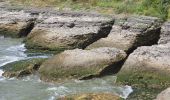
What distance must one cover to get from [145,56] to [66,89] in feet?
12.6

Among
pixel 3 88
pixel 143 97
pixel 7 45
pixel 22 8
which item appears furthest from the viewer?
pixel 22 8

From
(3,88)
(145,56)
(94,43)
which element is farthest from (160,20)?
(3,88)

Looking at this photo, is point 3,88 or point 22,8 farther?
point 22,8

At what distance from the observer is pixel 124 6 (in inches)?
1094

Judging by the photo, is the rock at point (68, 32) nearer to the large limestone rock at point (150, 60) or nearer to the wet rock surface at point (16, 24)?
the wet rock surface at point (16, 24)

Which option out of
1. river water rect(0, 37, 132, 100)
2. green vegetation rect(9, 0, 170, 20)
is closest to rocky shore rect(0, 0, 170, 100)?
river water rect(0, 37, 132, 100)

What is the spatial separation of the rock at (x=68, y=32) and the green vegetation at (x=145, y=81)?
226 inches

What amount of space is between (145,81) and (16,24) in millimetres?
12039

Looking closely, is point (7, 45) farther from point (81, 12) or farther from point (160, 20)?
point (160, 20)

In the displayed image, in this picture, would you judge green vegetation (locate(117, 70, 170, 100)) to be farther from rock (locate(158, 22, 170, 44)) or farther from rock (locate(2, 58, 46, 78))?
rock (locate(158, 22, 170, 44))

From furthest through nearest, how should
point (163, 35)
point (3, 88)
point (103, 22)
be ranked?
point (103, 22), point (163, 35), point (3, 88)

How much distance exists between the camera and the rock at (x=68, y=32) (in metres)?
24.0

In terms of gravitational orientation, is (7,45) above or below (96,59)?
below

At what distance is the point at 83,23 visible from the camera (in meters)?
25.0
